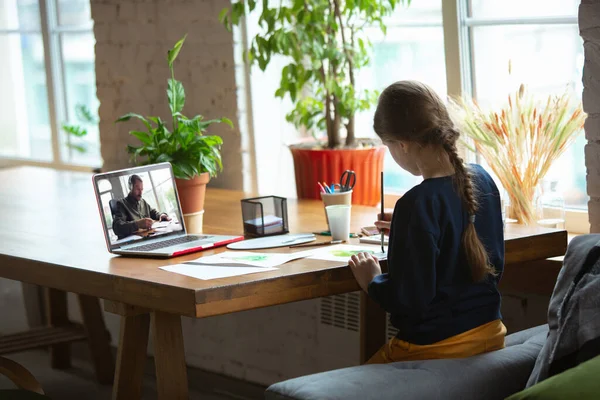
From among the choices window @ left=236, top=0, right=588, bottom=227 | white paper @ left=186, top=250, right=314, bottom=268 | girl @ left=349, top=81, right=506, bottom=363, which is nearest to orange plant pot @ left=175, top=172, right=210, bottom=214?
white paper @ left=186, top=250, right=314, bottom=268

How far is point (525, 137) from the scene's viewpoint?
2.79 metres

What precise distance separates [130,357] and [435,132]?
1.11 metres

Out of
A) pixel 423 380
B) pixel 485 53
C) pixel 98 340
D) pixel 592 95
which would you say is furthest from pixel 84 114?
pixel 423 380

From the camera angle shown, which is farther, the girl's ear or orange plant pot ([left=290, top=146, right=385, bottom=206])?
orange plant pot ([left=290, top=146, right=385, bottom=206])

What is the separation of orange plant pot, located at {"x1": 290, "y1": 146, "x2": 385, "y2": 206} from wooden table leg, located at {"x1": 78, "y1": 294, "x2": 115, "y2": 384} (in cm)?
103

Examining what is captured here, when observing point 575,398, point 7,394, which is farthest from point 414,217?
point 7,394

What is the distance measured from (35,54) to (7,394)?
9.54 ft

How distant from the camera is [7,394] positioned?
240 centimetres

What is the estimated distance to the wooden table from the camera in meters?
2.11

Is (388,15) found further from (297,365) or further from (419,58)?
(297,365)

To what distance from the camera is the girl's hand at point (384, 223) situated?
2.38 meters

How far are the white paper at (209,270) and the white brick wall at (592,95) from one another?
40.1 inches

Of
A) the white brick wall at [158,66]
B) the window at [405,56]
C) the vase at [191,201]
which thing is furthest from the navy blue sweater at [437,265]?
the white brick wall at [158,66]

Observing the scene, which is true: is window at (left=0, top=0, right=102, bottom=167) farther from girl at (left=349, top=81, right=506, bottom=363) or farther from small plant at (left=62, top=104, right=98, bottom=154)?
girl at (left=349, top=81, right=506, bottom=363)
